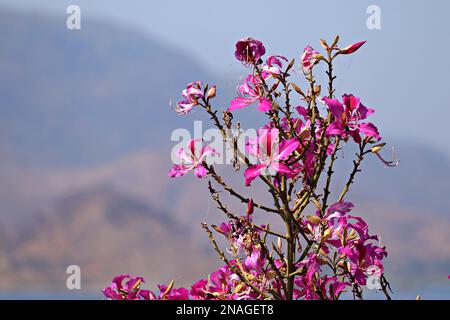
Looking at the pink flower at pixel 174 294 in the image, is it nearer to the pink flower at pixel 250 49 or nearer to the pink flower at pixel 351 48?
the pink flower at pixel 250 49

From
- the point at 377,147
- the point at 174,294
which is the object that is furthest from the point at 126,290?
the point at 377,147

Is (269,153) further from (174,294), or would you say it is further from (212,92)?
(174,294)

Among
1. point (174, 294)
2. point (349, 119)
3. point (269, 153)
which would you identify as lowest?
point (174, 294)

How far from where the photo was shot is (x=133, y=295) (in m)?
2.62

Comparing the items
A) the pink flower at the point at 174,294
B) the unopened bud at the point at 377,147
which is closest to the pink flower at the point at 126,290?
the pink flower at the point at 174,294

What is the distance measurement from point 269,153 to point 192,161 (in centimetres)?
27

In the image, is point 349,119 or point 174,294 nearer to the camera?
point 349,119

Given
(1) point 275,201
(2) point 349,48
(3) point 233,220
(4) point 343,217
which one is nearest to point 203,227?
(3) point 233,220

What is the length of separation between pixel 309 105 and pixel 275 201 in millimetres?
338

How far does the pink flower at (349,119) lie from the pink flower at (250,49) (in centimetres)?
26

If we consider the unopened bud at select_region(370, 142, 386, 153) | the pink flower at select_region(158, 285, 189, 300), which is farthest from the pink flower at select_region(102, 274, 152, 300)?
the unopened bud at select_region(370, 142, 386, 153)

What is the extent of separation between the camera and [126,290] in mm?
2631

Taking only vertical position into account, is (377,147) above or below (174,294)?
above
